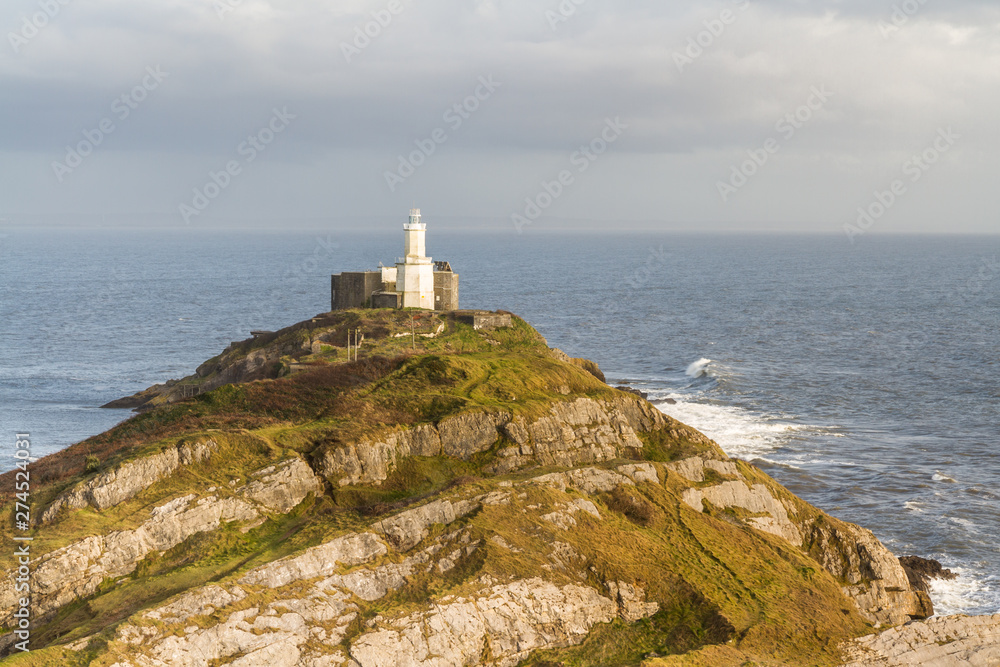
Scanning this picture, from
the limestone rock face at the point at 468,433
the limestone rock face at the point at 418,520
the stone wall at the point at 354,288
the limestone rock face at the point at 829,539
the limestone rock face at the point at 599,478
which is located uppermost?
the stone wall at the point at 354,288

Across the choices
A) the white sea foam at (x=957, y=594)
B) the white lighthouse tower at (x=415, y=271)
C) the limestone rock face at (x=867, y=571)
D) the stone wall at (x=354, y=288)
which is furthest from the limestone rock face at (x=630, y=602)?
the stone wall at (x=354, y=288)

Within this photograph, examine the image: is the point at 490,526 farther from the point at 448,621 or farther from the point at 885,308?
the point at 885,308

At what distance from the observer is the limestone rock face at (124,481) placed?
88.8 feet

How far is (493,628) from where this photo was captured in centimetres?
2466

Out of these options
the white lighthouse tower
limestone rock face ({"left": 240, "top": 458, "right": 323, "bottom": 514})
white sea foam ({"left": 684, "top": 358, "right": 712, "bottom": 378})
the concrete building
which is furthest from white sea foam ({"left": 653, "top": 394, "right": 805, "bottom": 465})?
limestone rock face ({"left": 240, "top": 458, "right": 323, "bottom": 514})

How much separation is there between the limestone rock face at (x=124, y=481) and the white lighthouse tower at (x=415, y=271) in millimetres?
34991

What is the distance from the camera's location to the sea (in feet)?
161

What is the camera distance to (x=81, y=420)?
203ft

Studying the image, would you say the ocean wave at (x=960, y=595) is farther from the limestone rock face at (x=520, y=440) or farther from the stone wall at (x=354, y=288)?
the stone wall at (x=354, y=288)

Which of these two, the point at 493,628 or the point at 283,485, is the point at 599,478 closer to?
the point at 493,628

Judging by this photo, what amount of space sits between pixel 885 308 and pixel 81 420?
10796 centimetres

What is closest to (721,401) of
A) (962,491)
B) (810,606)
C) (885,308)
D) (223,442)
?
(962,491)

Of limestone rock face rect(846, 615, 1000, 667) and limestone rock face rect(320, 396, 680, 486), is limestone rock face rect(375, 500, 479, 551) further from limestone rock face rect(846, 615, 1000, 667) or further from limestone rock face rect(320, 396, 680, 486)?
limestone rock face rect(846, 615, 1000, 667)

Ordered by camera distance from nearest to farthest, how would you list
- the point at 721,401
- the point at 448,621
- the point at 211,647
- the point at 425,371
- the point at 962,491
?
the point at 211,647
the point at 448,621
the point at 425,371
the point at 962,491
the point at 721,401
